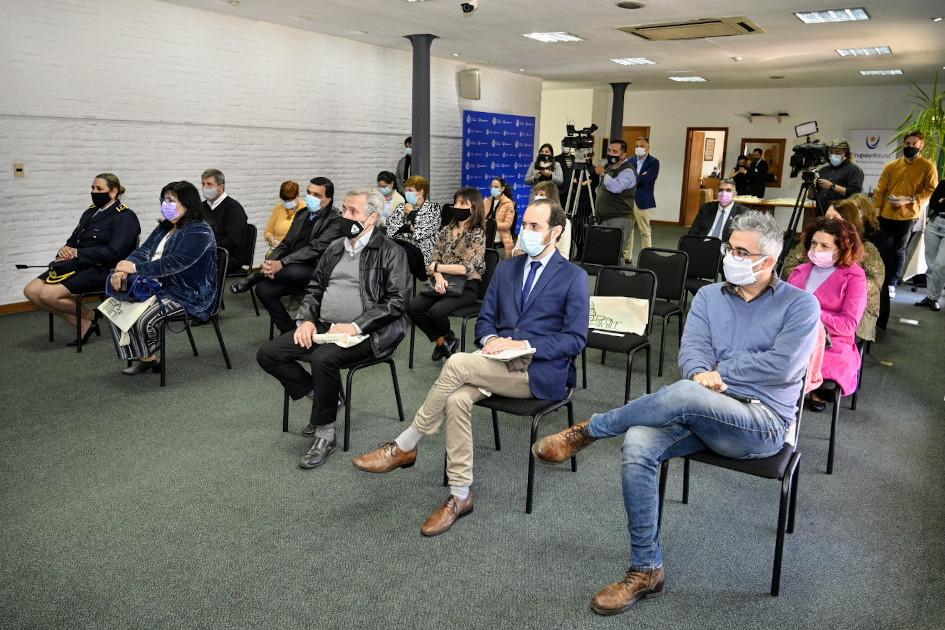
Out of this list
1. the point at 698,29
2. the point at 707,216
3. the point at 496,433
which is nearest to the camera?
the point at 496,433

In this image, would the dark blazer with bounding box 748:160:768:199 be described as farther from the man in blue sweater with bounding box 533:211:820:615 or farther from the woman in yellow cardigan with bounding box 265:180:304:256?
the man in blue sweater with bounding box 533:211:820:615

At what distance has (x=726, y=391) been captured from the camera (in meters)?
2.48

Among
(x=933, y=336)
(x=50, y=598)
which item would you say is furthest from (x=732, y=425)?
(x=933, y=336)

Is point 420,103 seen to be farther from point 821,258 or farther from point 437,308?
point 821,258

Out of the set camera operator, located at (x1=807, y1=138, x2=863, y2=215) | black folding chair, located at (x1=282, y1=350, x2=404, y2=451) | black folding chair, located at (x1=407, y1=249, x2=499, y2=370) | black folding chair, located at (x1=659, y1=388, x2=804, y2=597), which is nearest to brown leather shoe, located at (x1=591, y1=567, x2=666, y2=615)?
black folding chair, located at (x1=659, y1=388, x2=804, y2=597)

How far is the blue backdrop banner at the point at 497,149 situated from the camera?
38.8 feet

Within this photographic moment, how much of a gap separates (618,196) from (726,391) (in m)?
6.04

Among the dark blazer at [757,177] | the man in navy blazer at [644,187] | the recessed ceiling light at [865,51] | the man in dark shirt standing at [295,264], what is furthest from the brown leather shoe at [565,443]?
the dark blazer at [757,177]

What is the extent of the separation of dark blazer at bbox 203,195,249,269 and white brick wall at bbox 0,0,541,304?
182 cm

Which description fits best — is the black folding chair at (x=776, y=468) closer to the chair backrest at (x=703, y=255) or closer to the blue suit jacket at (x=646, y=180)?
the chair backrest at (x=703, y=255)

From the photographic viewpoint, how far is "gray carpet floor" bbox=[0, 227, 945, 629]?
7.61 ft

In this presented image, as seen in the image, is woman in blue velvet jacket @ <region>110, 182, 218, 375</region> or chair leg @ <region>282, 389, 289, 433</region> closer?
chair leg @ <region>282, 389, 289, 433</region>

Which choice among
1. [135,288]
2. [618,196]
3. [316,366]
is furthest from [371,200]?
[618,196]

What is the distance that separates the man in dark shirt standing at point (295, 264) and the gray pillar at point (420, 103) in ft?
12.5
